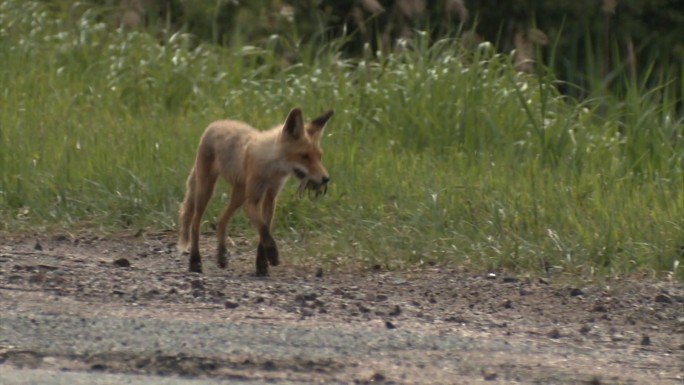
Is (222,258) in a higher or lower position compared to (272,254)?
lower

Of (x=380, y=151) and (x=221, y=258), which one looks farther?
(x=380, y=151)

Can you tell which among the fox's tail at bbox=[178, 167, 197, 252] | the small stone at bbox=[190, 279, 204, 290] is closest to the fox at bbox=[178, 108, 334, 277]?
the fox's tail at bbox=[178, 167, 197, 252]

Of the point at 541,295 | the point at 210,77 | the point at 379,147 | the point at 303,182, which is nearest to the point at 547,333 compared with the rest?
the point at 541,295

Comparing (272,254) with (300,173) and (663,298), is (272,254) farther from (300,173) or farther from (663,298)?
(663,298)

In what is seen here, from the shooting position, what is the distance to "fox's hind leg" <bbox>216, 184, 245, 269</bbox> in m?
8.18

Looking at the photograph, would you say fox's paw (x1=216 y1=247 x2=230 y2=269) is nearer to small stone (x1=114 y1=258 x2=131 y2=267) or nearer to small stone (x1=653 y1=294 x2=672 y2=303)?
small stone (x1=114 y1=258 x2=131 y2=267)

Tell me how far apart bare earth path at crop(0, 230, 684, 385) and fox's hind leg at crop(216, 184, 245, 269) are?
4.0 inches

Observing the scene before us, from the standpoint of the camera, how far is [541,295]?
731cm

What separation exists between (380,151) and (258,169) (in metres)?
2.58

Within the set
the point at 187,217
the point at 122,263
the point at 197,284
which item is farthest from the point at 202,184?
the point at 197,284

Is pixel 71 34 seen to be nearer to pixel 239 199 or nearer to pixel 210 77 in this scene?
pixel 210 77

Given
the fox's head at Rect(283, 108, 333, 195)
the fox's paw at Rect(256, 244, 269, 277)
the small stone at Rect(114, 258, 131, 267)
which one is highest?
the fox's head at Rect(283, 108, 333, 195)

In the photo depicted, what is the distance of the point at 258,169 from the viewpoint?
7996 millimetres

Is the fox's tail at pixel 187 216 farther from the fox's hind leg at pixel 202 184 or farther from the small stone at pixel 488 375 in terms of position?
the small stone at pixel 488 375
